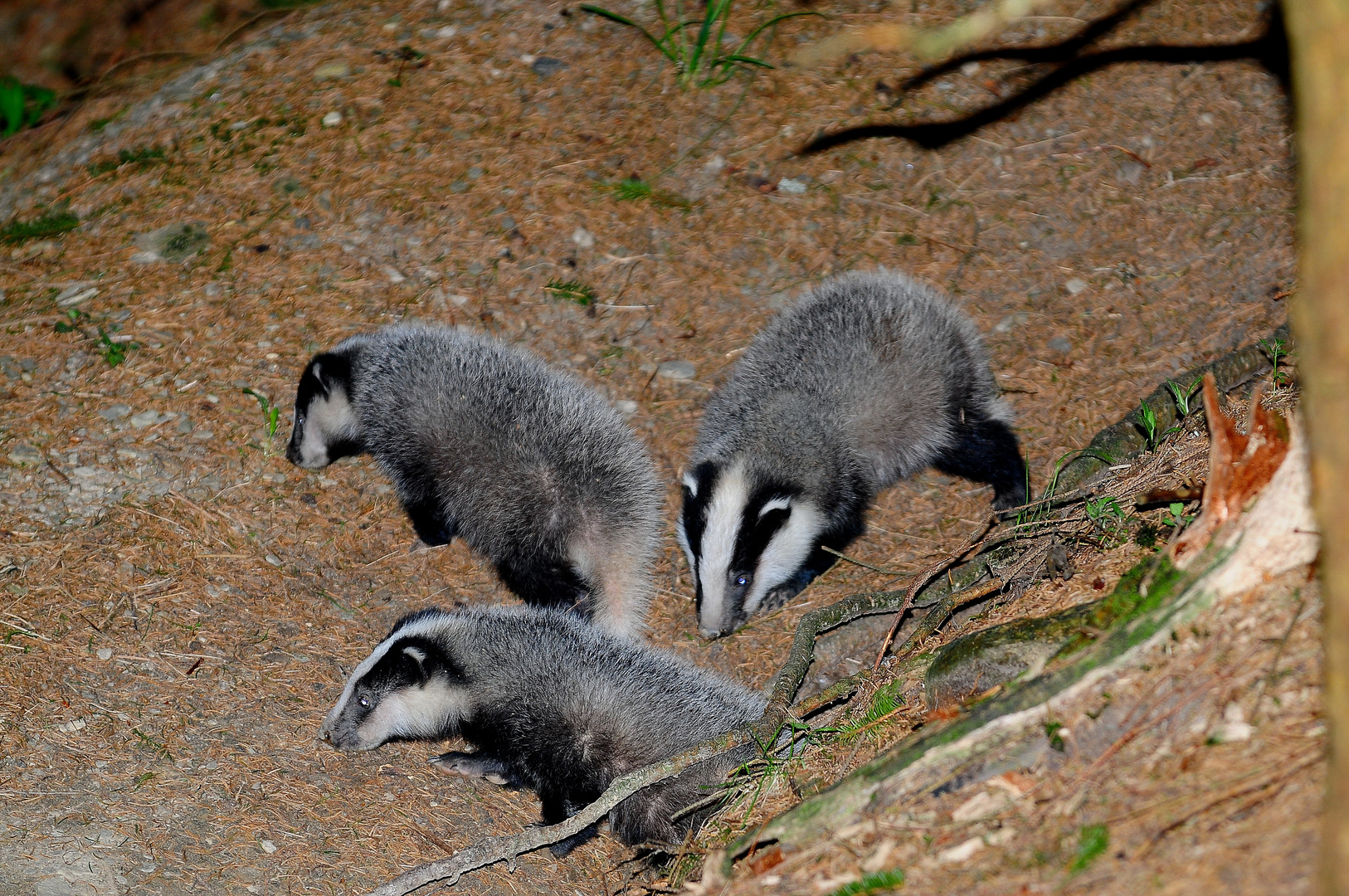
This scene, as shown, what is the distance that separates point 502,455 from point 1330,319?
4.04 metres

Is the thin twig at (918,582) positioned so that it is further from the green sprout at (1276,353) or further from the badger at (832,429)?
the green sprout at (1276,353)

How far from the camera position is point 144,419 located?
206 inches

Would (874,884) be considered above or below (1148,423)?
above

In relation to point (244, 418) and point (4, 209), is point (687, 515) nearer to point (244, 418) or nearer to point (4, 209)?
point (244, 418)

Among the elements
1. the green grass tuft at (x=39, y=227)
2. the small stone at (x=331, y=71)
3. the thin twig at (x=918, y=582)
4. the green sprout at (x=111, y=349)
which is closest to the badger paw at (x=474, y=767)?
the thin twig at (x=918, y=582)

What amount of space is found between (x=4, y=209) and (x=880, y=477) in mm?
5745

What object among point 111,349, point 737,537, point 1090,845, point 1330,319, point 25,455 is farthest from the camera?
point 111,349

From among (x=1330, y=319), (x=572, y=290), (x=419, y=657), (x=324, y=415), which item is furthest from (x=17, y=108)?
(x=1330, y=319)

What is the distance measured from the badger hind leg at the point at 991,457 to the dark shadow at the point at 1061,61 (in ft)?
6.98

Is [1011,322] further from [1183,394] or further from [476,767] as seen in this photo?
[476,767]

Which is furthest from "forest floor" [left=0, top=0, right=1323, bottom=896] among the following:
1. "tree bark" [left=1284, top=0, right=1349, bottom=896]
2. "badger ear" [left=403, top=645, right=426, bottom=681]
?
"tree bark" [left=1284, top=0, right=1349, bottom=896]

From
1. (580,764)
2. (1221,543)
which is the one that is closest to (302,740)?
(580,764)

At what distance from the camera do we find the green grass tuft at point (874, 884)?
2564 mm

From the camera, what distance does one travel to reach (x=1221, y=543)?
8.82ft
